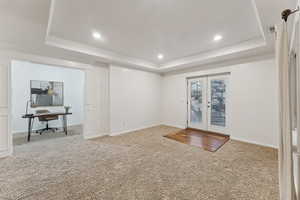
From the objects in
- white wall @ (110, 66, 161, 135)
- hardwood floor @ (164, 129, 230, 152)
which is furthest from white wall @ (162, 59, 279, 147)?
white wall @ (110, 66, 161, 135)

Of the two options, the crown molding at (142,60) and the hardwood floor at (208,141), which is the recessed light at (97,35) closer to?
the crown molding at (142,60)

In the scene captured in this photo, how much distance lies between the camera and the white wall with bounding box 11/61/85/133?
4629 millimetres

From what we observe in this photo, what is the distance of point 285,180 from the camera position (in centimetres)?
116

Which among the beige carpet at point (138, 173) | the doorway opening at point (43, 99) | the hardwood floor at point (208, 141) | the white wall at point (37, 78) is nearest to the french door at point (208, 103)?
the hardwood floor at point (208, 141)

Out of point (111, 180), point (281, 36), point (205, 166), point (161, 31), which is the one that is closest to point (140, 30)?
point (161, 31)

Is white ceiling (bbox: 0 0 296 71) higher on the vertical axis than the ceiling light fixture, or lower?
lower

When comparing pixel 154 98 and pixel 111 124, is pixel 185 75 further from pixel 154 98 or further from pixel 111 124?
pixel 111 124

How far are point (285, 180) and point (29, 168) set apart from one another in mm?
3653

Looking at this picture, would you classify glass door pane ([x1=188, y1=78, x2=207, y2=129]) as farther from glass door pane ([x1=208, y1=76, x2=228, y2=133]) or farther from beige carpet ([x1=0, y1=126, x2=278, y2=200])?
beige carpet ([x1=0, y1=126, x2=278, y2=200])

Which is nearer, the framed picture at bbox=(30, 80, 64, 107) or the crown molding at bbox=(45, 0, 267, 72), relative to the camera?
the crown molding at bbox=(45, 0, 267, 72)

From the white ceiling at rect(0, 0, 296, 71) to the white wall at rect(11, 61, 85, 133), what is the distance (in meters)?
2.48

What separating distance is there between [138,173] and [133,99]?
316cm

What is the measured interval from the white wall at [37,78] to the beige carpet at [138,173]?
6.85 feet

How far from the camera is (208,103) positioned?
4688mm
